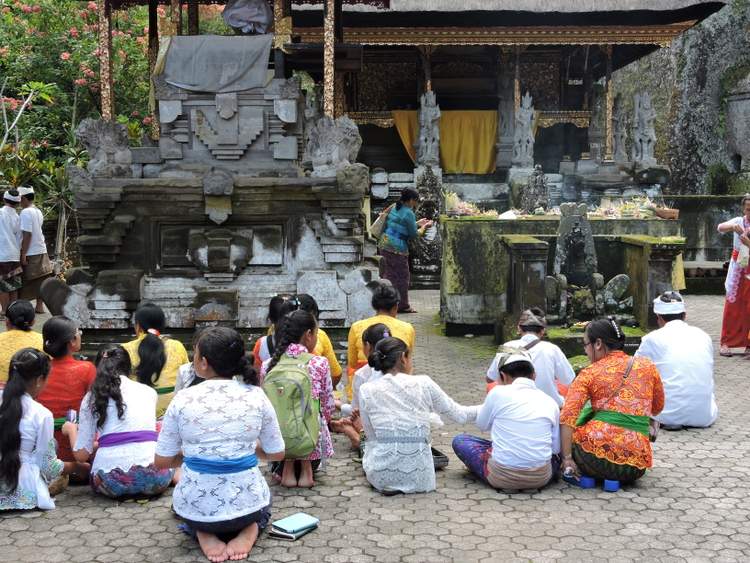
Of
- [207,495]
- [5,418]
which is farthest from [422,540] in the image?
[5,418]

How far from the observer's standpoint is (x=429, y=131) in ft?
64.4

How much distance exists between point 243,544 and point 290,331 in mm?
1501

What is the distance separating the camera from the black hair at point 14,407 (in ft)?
15.2

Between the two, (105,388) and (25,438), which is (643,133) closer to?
→ (105,388)

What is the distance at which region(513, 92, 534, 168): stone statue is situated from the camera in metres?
20.0

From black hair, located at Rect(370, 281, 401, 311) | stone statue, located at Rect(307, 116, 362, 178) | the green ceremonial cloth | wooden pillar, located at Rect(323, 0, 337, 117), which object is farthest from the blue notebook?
wooden pillar, located at Rect(323, 0, 337, 117)

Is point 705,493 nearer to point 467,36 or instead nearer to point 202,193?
point 202,193

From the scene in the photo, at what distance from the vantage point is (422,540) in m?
4.46

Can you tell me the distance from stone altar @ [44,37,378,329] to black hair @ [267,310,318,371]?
10.5ft

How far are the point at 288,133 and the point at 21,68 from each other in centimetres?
1090

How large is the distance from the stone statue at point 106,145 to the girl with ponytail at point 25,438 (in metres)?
4.57

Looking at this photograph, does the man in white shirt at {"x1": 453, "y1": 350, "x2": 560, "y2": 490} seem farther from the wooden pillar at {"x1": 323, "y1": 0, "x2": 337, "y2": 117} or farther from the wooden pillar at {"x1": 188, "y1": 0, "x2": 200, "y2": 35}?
the wooden pillar at {"x1": 188, "y1": 0, "x2": 200, "y2": 35}

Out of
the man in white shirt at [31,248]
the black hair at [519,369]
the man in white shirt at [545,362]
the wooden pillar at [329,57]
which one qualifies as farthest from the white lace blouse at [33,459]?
the man in white shirt at [31,248]

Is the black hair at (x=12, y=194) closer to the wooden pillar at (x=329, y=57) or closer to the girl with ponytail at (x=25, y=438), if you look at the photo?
the wooden pillar at (x=329, y=57)
